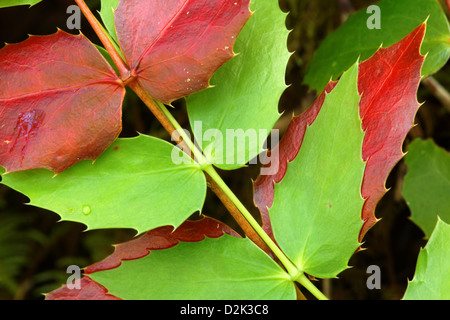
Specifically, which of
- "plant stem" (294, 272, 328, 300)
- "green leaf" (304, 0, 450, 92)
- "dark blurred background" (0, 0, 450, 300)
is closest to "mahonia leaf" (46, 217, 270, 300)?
"plant stem" (294, 272, 328, 300)

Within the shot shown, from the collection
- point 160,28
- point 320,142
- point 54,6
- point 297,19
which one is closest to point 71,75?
point 160,28

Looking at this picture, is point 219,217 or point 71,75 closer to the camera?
point 71,75

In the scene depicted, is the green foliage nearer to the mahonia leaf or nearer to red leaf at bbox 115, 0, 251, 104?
the mahonia leaf

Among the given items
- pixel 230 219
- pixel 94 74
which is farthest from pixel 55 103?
pixel 230 219

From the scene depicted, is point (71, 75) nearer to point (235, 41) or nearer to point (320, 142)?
point (235, 41)

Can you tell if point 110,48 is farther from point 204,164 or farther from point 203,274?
point 203,274

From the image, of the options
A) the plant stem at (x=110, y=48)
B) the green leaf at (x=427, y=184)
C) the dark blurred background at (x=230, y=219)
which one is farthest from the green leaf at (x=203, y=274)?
the dark blurred background at (x=230, y=219)
